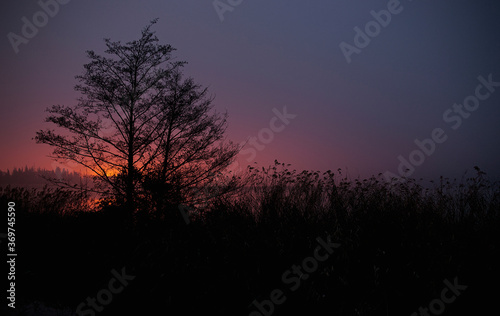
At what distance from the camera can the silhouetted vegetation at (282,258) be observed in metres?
3.49

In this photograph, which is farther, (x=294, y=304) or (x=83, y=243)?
(x=83, y=243)

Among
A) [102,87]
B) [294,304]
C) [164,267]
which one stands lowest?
[294,304]

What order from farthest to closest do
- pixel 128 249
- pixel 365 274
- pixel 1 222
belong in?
pixel 1 222 → pixel 128 249 → pixel 365 274

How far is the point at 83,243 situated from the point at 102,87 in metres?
7.92

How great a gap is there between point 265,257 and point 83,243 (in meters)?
3.37

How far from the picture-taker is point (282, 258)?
434 cm

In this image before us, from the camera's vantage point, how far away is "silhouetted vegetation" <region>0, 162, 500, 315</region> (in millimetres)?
3492

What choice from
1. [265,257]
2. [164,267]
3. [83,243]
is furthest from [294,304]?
[83,243]

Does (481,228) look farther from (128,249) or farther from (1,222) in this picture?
(1,222)

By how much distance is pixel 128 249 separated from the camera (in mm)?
5078

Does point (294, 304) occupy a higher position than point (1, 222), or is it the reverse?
point (1, 222)

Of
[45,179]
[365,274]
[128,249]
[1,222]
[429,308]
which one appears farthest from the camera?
[45,179]

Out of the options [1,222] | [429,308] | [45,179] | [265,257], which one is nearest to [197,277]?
[265,257]

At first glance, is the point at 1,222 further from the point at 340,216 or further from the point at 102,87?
the point at 340,216
